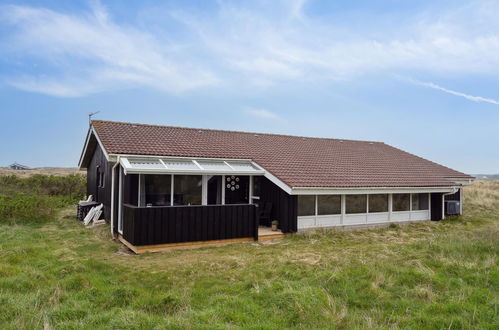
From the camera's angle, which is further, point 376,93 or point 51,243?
point 376,93

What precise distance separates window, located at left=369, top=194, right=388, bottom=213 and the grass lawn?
12.2ft

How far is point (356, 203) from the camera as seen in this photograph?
43.4 feet

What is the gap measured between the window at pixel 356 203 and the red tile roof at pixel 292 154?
0.63 meters

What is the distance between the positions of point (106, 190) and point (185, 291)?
8.82 meters

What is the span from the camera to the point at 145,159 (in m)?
11.0

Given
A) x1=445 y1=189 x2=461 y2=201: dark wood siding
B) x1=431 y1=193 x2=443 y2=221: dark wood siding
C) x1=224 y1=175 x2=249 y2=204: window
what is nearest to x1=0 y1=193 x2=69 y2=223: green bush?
x1=224 y1=175 x2=249 y2=204: window

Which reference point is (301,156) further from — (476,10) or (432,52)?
(476,10)

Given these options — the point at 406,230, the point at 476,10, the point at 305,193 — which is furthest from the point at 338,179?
the point at 476,10

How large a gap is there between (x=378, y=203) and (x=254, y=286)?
9528 millimetres

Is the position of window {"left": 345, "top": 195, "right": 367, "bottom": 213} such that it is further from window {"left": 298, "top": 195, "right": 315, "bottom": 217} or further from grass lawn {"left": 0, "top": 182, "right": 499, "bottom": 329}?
grass lawn {"left": 0, "top": 182, "right": 499, "bottom": 329}

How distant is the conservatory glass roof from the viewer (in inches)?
396

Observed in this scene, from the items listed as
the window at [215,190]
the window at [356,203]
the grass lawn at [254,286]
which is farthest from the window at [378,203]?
the window at [215,190]

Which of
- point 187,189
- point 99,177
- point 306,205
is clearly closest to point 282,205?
point 306,205

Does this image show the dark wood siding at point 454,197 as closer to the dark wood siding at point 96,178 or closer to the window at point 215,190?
the window at point 215,190
